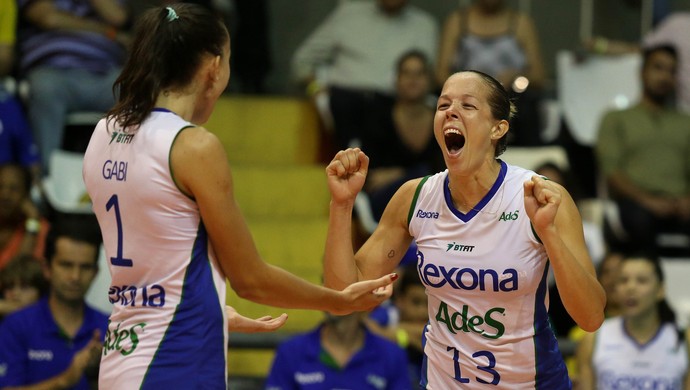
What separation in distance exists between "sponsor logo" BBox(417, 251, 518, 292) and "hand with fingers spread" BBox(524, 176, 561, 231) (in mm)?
289

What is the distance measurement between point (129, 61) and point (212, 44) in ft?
0.92

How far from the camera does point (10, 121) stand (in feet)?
27.8

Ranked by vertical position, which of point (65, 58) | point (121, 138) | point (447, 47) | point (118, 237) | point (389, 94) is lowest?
point (389, 94)

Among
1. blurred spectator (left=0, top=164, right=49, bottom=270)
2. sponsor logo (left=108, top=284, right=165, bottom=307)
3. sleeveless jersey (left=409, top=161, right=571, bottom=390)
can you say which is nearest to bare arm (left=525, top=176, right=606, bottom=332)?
sleeveless jersey (left=409, top=161, right=571, bottom=390)

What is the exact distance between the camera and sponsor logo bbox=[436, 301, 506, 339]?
4078mm

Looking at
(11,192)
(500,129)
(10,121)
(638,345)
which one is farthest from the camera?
(10,121)

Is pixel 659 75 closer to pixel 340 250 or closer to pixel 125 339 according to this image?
pixel 340 250

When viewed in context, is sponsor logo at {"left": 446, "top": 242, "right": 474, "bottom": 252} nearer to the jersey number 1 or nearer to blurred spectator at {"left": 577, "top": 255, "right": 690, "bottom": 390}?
the jersey number 1

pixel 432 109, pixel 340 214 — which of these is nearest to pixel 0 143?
pixel 432 109

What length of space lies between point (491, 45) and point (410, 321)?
3.24 m

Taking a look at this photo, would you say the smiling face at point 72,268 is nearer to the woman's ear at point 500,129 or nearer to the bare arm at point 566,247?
the woman's ear at point 500,129

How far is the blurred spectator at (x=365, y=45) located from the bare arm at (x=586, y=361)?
131 inches

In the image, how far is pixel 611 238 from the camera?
28.6 ft

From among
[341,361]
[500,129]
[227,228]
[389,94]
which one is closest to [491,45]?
[389,94]
